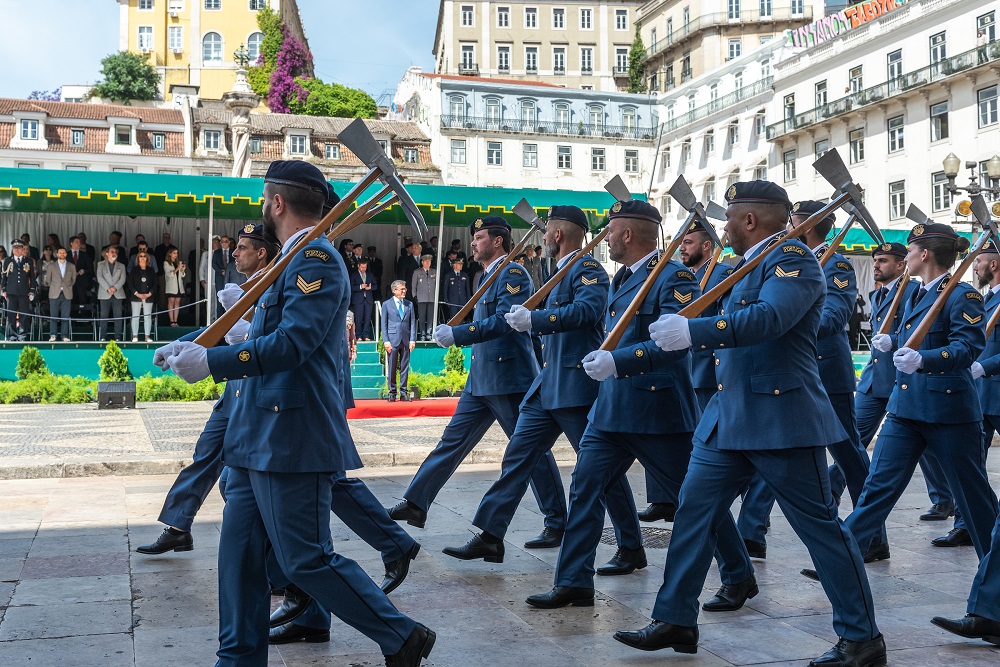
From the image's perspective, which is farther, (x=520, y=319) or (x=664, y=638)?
(x=520, y=319)

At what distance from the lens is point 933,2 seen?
144ft

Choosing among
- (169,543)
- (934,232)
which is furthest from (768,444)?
(169,543)

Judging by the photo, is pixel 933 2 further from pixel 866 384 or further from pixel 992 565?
pixel 992 565

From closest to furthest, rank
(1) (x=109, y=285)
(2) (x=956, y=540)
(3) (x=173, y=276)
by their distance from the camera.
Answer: (2) (x=956, y=540), (1) (x=109, y=285), (3) (x=173, y=276)

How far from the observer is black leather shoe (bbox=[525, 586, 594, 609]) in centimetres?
502

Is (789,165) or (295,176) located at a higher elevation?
(789,165)

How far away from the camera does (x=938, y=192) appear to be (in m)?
42.2

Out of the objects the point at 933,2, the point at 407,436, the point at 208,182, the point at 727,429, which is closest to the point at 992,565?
the point at 727,429

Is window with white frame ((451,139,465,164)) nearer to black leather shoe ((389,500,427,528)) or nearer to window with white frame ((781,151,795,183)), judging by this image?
window with white frame ((781,151,795,183))

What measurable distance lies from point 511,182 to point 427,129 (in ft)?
20.6

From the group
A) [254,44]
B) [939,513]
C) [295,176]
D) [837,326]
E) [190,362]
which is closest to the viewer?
[190,362]

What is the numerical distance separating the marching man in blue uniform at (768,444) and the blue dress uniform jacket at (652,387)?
2.07 feet

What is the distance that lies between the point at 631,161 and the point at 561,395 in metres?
61.4

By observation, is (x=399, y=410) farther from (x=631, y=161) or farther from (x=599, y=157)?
(x=631, y=161)
